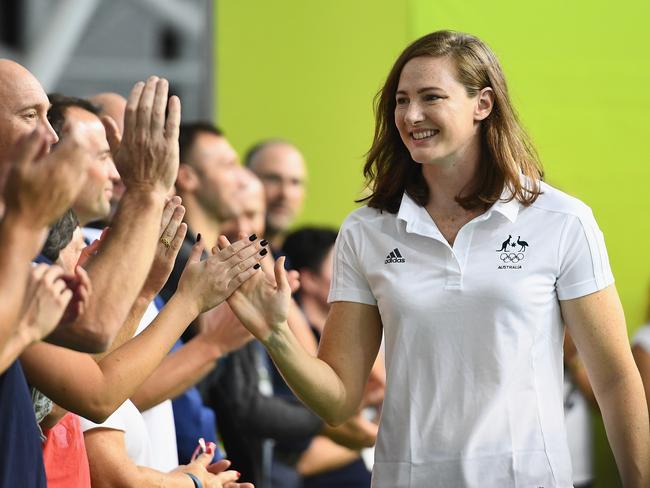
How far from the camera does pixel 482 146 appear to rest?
9.89 feet

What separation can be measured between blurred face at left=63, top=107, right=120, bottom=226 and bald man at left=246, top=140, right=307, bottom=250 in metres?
2.10

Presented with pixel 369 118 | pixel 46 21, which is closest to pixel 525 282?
pixel 369 118

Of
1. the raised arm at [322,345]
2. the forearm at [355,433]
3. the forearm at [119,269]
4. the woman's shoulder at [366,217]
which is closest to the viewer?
the forearm at [119,269]

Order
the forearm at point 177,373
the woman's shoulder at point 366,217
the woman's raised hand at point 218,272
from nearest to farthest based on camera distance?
the woman's raised hand at point 218,272 < the woman's shoulder at point 366,217 < the forearm at point 177,373

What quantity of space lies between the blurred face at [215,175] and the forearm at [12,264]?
2.92 meters

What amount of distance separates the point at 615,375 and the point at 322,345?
683 mm

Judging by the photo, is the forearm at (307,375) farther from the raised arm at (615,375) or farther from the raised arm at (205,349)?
the raised arm at (615,375)

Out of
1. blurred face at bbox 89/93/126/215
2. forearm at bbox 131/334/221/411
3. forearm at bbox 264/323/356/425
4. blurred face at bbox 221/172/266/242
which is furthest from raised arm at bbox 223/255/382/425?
blurred face at bbox 221/172/266/242

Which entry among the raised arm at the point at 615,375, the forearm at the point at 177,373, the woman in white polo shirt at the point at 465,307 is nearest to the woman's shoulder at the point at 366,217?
the woman in white polo shirt at the point at 465,307

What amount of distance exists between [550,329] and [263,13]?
115 inches

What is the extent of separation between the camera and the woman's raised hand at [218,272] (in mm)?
2660

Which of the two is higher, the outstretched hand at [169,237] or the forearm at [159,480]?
the outstretched hand at [169,237]

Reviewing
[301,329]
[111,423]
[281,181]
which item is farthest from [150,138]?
[281,181]

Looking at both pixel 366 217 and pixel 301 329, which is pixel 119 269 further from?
pixel 301 329
